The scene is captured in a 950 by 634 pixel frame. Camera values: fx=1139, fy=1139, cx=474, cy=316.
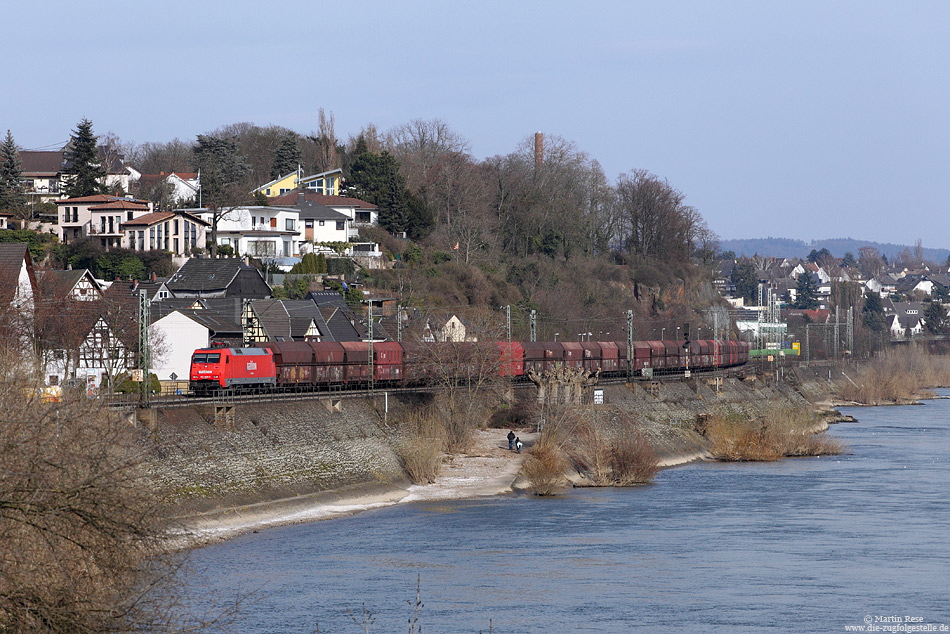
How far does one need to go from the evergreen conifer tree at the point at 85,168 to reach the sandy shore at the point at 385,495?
60.8 m

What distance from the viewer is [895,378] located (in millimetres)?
141500

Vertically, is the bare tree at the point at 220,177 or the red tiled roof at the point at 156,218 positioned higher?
the bare tree at the point at 220,177

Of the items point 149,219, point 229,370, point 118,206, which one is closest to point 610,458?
point 229,370

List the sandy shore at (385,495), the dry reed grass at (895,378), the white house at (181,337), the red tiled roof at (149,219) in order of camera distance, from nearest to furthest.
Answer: the sandy shore at (385,495), the white house at (181,337), the red tiled roof at (149,219), the dry reed grass at (895,378)

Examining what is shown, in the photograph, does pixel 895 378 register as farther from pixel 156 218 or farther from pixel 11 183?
pixel 11 183

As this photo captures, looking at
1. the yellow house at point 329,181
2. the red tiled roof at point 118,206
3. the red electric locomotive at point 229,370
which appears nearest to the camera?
the red electric locomotive at point 229,370

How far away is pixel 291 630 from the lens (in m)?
29.2

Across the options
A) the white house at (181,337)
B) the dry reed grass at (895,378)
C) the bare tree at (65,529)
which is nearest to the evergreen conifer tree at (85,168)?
the white house at (181,337)

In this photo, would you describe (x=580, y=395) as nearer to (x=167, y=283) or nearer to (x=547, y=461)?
(x=547, y=461)

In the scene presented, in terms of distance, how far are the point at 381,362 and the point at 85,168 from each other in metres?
57.9

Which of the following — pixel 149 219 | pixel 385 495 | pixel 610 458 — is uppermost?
pixel 149 219

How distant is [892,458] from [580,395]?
766 inches

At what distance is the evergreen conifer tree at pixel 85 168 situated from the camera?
111312 mm

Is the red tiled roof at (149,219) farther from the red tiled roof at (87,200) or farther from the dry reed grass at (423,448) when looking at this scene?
the dry reed grass at (423,448)
